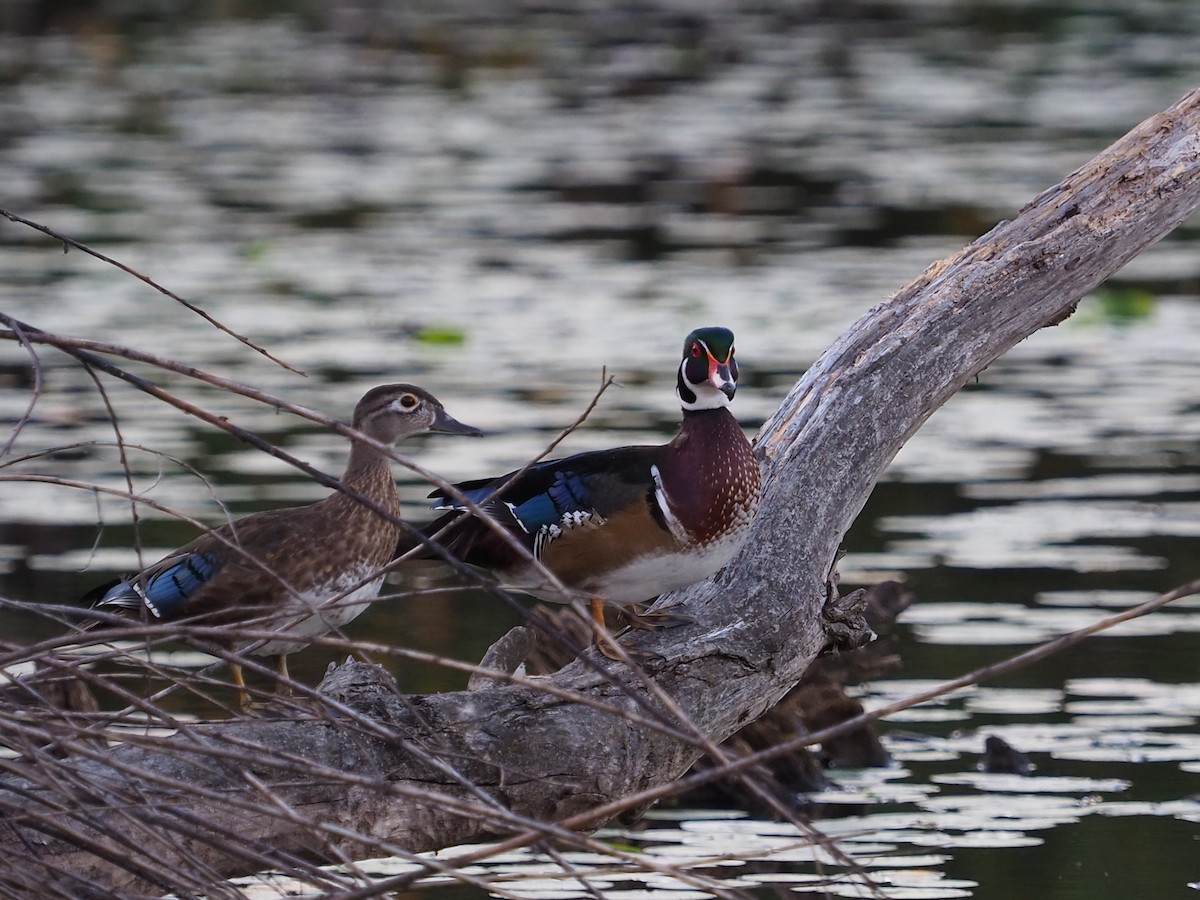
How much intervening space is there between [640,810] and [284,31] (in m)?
19.4

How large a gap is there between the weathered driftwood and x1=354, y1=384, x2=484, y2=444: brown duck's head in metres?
1.10

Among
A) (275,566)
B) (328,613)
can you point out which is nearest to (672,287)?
(275,566)

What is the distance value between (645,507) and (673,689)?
0.38 metres

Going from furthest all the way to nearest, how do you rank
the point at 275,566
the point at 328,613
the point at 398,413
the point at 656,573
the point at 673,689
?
the point at 398,413 → the point at 275,566 → the point at 328,613 → the point at 656,573 → the point at 673,689

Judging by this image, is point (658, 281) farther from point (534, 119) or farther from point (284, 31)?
point (284, 31)

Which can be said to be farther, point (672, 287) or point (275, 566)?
point (672, 287)

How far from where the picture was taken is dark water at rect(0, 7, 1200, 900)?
594 cm

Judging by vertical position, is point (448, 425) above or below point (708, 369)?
below

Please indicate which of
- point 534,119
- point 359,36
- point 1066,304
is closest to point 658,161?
point 534,119

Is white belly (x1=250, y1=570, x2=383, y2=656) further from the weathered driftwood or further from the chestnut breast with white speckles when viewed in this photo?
the chestnut breast with white speckles

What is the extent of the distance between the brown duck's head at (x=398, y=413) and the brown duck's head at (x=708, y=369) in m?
1.19

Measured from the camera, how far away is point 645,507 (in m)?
4.18

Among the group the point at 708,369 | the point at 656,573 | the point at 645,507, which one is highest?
the point at 708,369

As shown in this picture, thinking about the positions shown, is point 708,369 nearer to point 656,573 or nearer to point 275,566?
point 656,573
